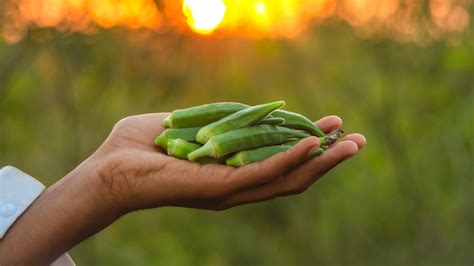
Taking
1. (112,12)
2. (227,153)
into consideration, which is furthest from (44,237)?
(112,12)

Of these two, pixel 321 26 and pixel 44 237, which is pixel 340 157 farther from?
pixel 321 26

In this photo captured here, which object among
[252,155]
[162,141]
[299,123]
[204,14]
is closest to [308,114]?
[204,14]

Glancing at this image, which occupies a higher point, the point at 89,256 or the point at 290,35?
the point at 290,35

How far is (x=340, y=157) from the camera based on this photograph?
1963 mm

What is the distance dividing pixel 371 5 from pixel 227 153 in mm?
3843

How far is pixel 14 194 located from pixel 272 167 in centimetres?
72

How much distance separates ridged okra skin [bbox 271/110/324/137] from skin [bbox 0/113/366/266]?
12.2 inches

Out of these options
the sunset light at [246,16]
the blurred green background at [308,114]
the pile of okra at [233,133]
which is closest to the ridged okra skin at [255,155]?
the pile of okra at [233,133]

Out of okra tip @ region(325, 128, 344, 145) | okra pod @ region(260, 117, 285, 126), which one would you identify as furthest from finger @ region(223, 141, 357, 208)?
okra pod @ region(260, 117, 285, 126)

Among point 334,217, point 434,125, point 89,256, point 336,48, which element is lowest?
point 89,256

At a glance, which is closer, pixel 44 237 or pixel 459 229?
pixel 44 237

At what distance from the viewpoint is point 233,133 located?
230 centimetres

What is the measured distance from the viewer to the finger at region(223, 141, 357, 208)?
1957mm

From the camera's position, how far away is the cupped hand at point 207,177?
195cm
